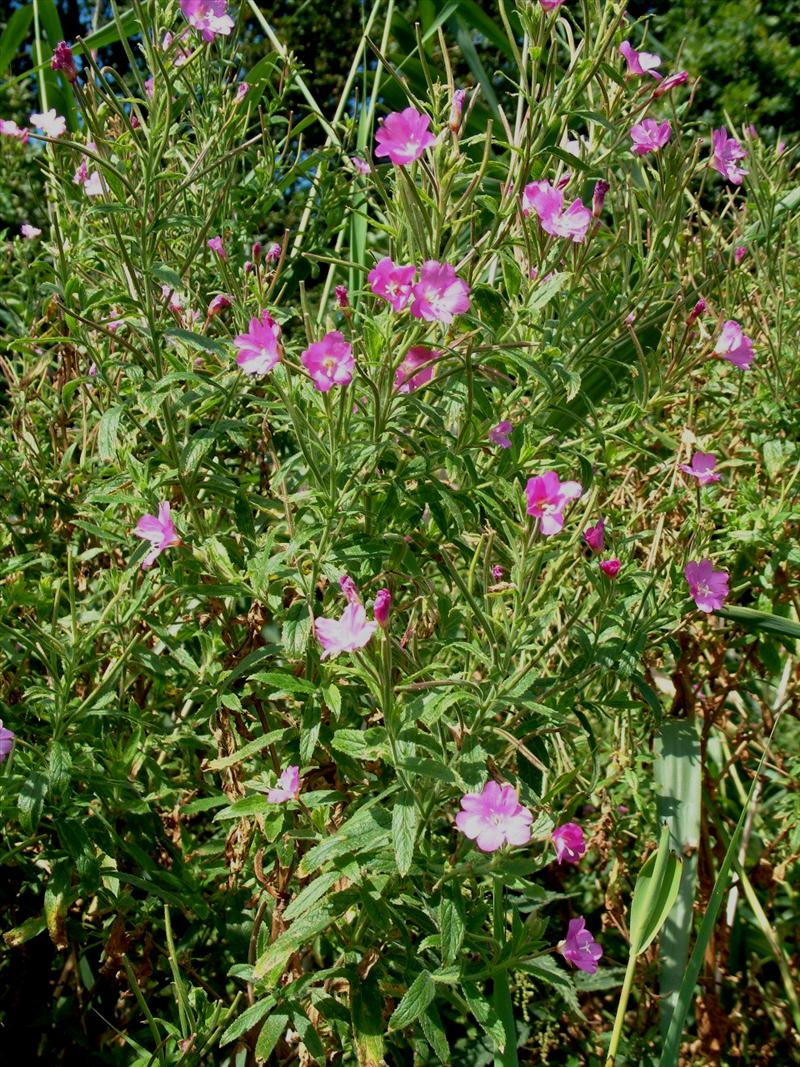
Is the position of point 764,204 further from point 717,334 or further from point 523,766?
point 523,766

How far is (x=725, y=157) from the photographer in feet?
5.48

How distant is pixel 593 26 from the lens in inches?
54.4

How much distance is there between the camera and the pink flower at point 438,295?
1.12 meters

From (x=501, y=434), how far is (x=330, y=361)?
268 millimetres

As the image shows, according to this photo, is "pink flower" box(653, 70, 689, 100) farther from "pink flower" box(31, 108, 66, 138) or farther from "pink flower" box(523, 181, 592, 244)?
"pink flower" box(31, 108, 66, 138)

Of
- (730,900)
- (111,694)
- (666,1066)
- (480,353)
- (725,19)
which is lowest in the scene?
(725,19)

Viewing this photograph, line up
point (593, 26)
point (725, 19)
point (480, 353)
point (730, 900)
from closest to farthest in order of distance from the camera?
1. point (480, 353)
2. point (593, 26)
3. point (730, 900)
4. point (725, 19)

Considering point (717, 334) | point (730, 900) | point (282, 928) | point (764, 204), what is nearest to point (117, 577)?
point (282, 928)

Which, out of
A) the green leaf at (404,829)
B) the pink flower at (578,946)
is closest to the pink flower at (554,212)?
the green leaf at (404,829)

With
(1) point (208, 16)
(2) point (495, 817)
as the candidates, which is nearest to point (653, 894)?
(2) point (495, 817)

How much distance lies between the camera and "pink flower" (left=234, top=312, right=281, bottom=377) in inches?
47.4

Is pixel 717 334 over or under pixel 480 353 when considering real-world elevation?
under

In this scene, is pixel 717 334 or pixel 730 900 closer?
pixel 717 334

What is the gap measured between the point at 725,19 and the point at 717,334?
8.25m
